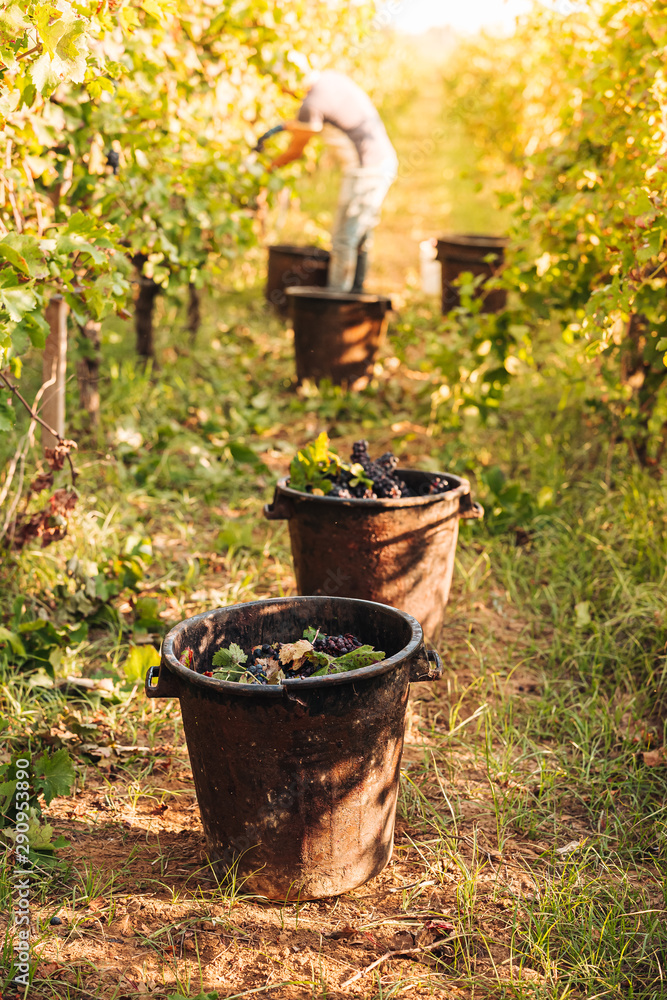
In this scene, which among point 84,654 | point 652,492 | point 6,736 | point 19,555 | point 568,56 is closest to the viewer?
point 6,736

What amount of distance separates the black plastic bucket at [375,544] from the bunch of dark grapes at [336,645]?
24.5 inches

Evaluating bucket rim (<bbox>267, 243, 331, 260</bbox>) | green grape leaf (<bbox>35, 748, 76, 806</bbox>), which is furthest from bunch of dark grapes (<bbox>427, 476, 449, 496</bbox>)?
bucket rim (<bbox>267, 243, 331, 260</bbox>)

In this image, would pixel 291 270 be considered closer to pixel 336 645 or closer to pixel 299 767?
pixel 336 645

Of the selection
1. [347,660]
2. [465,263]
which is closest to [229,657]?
[347,660]

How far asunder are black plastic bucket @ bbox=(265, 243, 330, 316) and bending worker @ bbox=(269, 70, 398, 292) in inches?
22.0

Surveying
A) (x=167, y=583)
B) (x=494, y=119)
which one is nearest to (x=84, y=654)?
(x=167, y=583)

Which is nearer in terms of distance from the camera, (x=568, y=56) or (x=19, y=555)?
(x=19, y=555)

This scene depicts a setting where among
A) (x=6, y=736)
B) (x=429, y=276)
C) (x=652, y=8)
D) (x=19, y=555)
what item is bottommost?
(x=6, y=736)

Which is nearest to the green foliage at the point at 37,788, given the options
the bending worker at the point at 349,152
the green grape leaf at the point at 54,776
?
the green grape leaf at the point at 54,776

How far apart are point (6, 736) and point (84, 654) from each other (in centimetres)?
60

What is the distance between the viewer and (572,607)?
121 inches

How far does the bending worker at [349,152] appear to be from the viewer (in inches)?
197

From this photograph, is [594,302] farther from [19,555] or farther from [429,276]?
[429,276]

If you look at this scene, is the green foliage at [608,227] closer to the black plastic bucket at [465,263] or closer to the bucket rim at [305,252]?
the black plastic bucket at [465,263]
